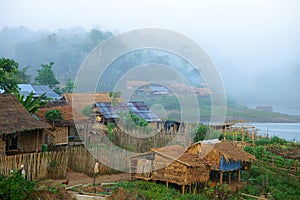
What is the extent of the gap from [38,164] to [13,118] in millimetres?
1722

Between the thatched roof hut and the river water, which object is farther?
the river water

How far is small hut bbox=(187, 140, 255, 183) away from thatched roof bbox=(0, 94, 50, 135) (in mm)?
4755

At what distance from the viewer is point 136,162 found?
1168cm

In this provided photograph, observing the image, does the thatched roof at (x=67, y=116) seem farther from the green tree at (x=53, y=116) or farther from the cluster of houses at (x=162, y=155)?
the cluster of houses at (x=162, y=155)

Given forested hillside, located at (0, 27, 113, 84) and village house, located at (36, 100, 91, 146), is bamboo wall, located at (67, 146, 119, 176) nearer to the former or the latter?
village house, located at (36, 100, 91, 146)

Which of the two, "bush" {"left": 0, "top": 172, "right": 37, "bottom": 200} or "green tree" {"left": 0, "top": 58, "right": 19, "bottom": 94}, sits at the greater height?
"green tree" {"left": 0, "top": 58, "right": 19, "bottom": 94}

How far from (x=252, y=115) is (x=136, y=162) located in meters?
34.6

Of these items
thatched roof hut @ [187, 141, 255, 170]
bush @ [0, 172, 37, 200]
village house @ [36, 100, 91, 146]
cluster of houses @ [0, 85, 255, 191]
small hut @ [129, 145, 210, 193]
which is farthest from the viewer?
village house @ [36, 100, 91, 146]

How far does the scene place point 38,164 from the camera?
10.7m

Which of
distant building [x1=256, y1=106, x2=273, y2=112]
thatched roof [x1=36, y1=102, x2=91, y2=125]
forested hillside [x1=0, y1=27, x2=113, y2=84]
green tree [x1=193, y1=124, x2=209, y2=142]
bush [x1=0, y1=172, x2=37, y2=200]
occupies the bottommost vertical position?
bush [x1=0, y1=172, x2=37, y2=200]

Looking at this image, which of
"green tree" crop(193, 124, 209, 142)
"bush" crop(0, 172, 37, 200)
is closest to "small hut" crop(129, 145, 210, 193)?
"bush" crop(0, 172, 37, 200)

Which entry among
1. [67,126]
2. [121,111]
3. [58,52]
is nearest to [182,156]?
[67,126]

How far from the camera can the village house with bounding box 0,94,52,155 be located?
36.1 feet

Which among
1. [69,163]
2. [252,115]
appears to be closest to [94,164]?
[69,163]
